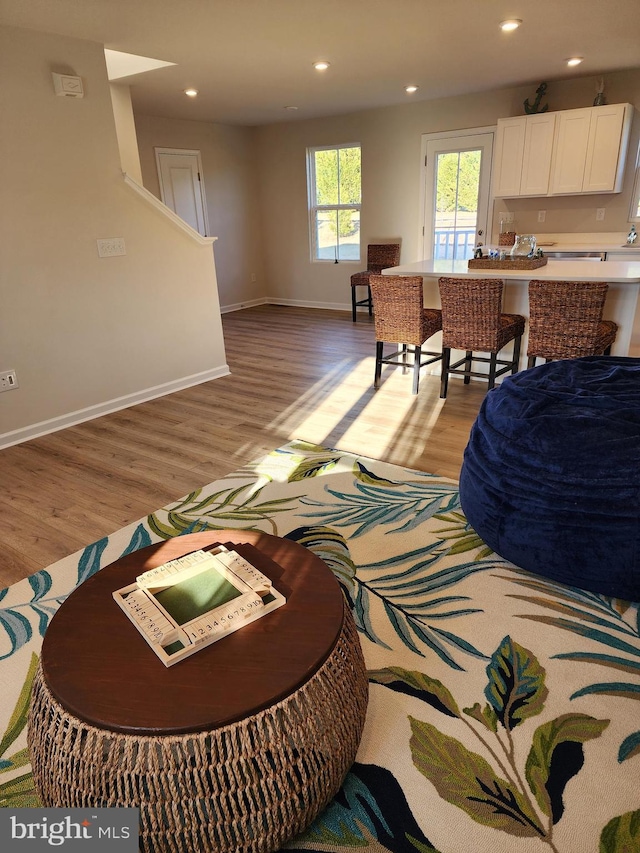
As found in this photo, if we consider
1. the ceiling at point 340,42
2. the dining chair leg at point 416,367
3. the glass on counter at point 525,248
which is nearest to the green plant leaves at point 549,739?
the dining chair leg at point 416,367

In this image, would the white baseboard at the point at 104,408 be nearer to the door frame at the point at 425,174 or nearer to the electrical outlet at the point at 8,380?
the electrical outlet at the point at 8,380

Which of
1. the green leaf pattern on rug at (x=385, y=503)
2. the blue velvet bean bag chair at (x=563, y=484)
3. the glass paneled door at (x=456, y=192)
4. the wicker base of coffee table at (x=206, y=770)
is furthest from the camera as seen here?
the glass paneled door at (x=456, y=192)

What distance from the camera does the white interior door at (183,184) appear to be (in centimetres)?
697

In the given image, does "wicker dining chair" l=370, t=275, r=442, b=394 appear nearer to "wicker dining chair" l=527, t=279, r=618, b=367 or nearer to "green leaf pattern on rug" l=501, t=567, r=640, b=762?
"wicker dining chair" l=527, t=279, r=618, b=367

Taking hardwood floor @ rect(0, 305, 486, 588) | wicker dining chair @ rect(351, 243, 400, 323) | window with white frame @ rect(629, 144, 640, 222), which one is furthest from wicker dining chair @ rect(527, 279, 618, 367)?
wicker dining chair @ rect(351, 243, 400, 323)

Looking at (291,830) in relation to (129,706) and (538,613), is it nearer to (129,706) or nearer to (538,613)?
(129,706)

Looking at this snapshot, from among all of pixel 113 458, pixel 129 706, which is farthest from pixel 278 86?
pixel 129 706

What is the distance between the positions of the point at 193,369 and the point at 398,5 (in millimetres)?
3028

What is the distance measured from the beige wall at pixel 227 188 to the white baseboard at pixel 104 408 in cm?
325

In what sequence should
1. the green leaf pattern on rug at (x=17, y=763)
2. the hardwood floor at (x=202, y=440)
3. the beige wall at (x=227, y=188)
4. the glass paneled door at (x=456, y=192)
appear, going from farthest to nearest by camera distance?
the beige wall at (x=227, y=188), the glass paneled door at (x=456, y=192), the hardwood floor at (x=202, y=440), the green leaf pattern on rug at (x=17, y=763)

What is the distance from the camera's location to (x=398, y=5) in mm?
3369

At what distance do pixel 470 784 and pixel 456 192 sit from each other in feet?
21.4

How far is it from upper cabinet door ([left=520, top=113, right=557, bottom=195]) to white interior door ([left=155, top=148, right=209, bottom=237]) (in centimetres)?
413

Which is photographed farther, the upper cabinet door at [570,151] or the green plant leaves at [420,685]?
the upper cabinet door at [570,151]
